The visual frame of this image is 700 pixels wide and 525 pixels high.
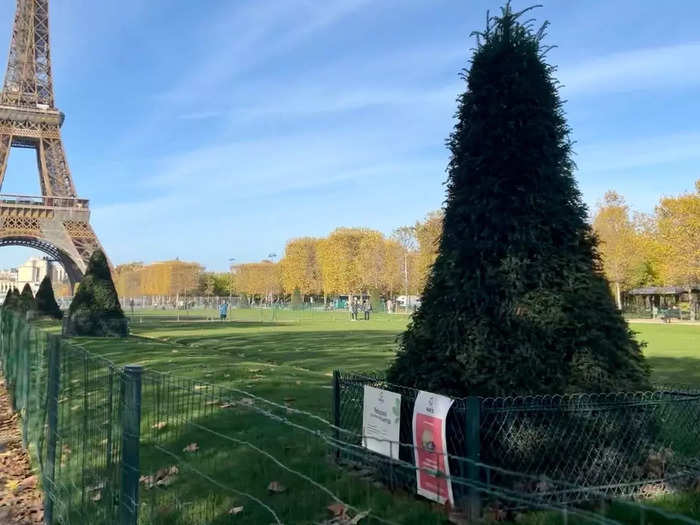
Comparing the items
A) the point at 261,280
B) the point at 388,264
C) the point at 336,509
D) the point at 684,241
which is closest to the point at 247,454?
the point at 336,509

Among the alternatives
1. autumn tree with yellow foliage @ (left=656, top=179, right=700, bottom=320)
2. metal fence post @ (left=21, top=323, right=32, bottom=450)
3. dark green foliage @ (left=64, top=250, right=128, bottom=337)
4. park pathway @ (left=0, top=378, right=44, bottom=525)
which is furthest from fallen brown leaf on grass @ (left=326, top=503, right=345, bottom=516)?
autumn tree with yellow foliage @ (left=656, top=179, right=700, bottom=320)

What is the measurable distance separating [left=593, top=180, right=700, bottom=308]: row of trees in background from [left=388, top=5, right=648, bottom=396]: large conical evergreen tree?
36.1 meters

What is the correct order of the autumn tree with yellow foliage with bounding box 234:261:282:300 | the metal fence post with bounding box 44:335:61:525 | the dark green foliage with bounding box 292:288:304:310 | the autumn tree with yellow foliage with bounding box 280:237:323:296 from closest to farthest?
1. the metal fence post with bounding box 44:335:61:525
2. the dark green foliage with bounding box 292:288:304:310
3. the autumn tree with yellow foliage with bounding box 280:237:323:296
4. the autumn tree with yellow foliage with bounding box 234:261:282:300

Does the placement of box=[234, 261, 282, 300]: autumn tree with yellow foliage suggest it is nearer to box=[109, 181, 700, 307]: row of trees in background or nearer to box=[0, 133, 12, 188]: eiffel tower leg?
box=[109, 181, 700, 307]: row of trees in background

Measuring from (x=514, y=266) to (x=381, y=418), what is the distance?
1.50 metres

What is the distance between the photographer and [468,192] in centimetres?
515

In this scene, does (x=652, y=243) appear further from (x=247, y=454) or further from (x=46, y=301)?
(x=247, y=454)

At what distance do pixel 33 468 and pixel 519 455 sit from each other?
5.17 m

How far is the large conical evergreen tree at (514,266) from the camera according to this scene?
470 cm

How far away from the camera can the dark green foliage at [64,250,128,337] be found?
24.1 meters

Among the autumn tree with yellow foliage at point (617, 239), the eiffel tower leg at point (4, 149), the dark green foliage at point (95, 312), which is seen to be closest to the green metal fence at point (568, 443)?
the dark green foliage at point (95, 312)

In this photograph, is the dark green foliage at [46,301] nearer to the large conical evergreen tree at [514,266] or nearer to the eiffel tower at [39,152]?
the eiffel tower at [39,152]

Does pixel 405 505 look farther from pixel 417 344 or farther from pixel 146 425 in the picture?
pixel 146 425

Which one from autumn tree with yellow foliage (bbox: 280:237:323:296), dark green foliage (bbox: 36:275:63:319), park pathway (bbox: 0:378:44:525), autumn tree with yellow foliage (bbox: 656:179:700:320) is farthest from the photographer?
autumn tree with yellow foliage (bbox: 280:237:323:296)
